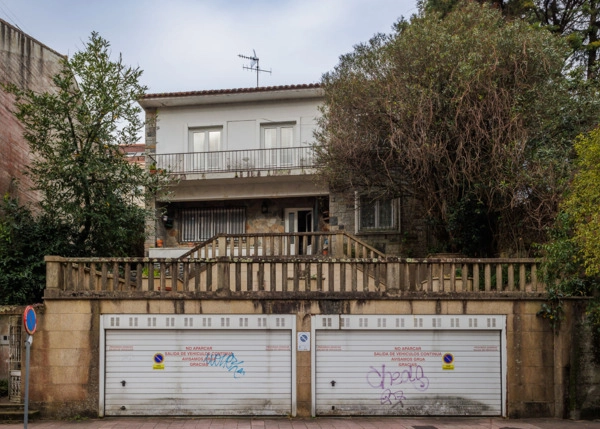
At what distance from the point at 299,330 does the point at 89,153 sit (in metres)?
7.31

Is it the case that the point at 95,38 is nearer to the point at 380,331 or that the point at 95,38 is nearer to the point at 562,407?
the point at 380,331

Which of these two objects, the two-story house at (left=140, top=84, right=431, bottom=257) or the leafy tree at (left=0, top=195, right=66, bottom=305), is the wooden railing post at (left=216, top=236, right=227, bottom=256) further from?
the two-story house at (left=140, top=84, right=431, bottom=257)

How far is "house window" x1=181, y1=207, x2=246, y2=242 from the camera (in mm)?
22062

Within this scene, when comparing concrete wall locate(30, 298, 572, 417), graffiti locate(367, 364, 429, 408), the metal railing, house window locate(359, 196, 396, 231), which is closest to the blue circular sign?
concrete wall locate(30, 298, 572, 417)

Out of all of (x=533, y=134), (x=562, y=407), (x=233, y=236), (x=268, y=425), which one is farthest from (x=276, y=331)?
(x=533, y=134)

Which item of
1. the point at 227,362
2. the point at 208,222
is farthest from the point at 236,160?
the point at 227,362

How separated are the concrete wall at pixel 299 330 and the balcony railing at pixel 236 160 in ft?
28.6

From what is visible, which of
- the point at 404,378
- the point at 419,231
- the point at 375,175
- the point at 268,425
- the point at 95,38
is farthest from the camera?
the point at 419,231

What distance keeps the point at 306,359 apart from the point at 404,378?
6.96ft

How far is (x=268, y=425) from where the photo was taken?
1175 centimetres

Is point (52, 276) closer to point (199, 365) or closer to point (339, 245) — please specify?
point (199, 365)

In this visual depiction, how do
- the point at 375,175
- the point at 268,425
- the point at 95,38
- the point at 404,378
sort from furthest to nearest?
the point at 375,175 → the point at 95,38 → the point at 404,378 → the point at 268,425

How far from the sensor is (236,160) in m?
21.1

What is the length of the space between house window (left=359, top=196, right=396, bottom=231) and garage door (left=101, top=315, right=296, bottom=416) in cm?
861
